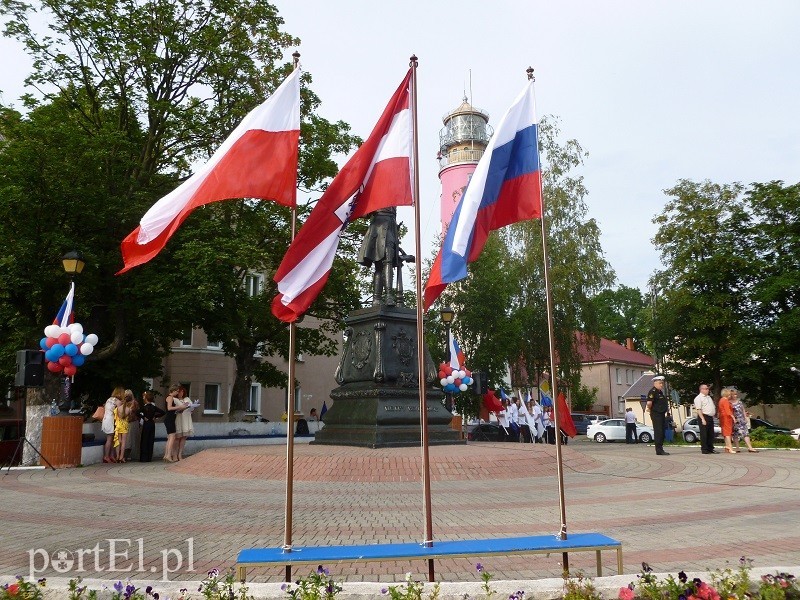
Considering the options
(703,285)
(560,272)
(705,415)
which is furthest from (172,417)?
(703,285)

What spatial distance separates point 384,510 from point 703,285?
34224 millimetres

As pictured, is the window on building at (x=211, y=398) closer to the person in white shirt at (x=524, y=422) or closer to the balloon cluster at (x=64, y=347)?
the person in white shirt at (x=524, y=422)

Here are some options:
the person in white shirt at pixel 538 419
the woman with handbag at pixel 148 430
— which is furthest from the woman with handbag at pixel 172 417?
the person in white shirt at pixel 538 419

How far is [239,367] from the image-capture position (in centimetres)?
3027

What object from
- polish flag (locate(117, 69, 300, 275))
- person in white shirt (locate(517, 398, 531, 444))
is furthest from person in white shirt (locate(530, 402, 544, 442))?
polish flag (locate(117, 69, 300, 275))

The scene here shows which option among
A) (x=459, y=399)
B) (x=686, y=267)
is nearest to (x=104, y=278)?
(x=459, y=399)

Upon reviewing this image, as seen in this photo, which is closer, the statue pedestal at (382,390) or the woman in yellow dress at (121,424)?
the statue pedestal at (382,390)

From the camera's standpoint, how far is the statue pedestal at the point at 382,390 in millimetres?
14406

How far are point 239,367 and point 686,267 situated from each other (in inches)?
1012

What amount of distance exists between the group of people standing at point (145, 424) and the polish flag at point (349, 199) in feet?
36.8

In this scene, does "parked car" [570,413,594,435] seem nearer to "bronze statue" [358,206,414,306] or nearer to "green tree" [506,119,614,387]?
"green tree" [506,119,614,387]

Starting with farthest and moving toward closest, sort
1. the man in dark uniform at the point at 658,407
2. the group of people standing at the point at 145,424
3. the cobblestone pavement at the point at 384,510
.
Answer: the man in dark uniform at the point at 658,407, the group of people standing at the point at 145,424, the cobblestone pavement at the point at 384,510

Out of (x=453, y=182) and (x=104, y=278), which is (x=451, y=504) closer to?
(x=104, y=278)

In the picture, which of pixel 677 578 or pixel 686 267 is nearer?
pixel 677 578
